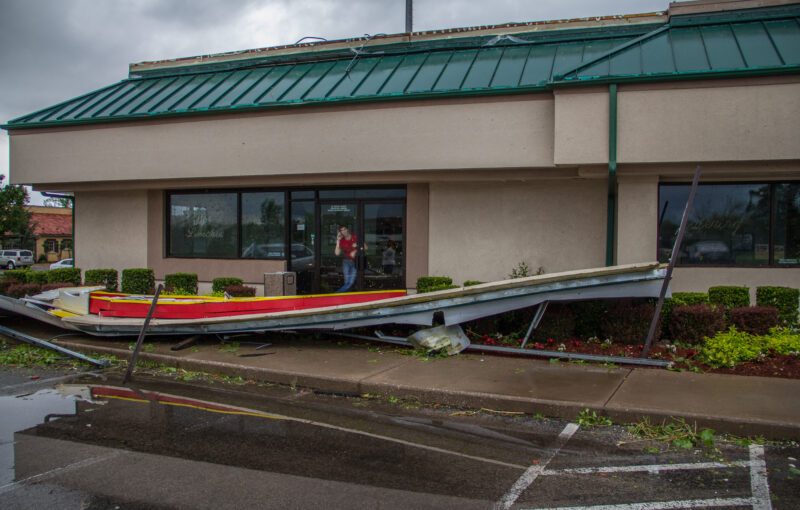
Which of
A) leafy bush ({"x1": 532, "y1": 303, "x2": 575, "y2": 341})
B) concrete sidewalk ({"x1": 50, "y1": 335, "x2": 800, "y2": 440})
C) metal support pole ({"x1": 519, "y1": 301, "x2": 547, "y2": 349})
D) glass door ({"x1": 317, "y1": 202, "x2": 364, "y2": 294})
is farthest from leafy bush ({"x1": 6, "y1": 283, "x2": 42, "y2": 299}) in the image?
leafy bush ({"x1": 532, "y1": 303, "x2": 575, "y2": 341})

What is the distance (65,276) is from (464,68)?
10.6 metres

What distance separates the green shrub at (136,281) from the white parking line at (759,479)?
12486 millimetres

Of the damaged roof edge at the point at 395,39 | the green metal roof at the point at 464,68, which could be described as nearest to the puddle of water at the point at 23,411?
the green metal roof at the point at 464,68

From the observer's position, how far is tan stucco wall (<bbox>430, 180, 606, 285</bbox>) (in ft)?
37.2

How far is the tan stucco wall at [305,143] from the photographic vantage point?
1072cm

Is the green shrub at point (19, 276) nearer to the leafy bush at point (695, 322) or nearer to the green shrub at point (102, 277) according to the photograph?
the green shrub at point (102, 277)

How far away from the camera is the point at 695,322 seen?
27.7ft

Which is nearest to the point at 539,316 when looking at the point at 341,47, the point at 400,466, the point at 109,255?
the point at 400,466

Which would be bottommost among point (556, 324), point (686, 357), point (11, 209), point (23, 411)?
point (23, 411)

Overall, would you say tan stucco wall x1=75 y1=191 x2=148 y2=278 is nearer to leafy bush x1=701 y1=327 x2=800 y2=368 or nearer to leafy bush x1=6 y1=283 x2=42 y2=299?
leafy bush x1=6 y1=283 x2=42 y2=299

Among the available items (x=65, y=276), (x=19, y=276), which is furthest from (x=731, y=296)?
(x=19, y=276)

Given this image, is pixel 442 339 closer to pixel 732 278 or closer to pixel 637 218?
pixel 637 218

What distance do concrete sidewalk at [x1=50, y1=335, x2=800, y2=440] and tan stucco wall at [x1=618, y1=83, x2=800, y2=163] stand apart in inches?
159

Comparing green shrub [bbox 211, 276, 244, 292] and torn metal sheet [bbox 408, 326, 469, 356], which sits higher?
green shrub [bbox 211, 276, 244, 292]
